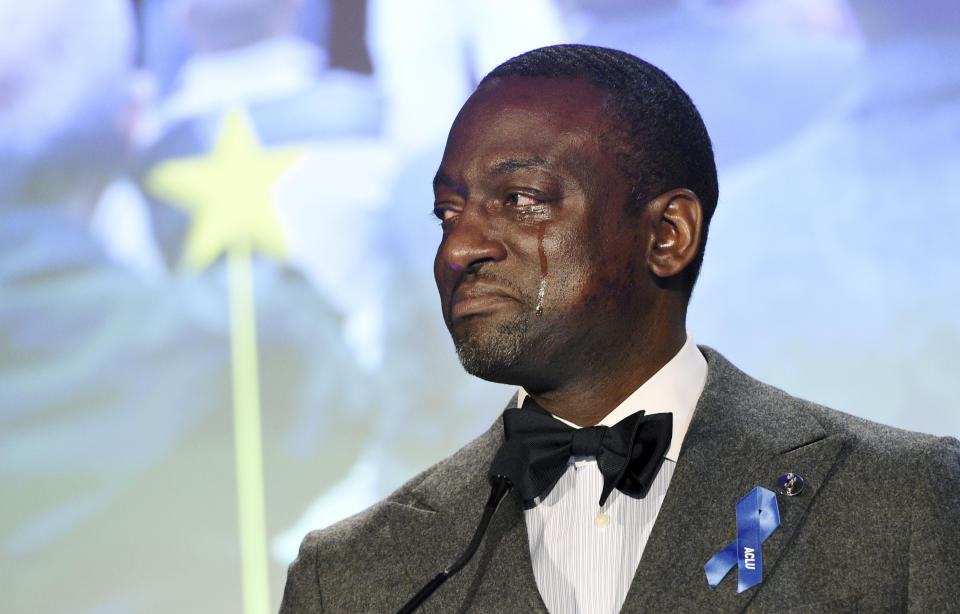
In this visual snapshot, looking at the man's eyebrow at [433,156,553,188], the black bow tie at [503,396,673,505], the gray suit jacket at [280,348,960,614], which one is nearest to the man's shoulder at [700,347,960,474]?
the gray suit jacket at [280,348,960,614]

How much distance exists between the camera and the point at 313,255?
10.0ft

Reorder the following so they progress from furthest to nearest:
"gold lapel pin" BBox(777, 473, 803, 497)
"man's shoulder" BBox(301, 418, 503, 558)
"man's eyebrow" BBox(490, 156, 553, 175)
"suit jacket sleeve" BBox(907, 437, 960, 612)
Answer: "man's shoulder" BBox(301, 418, 503, 558) → "man's eyebrow" BBox(490, 156, 553, 175) → "gold lapel pin" BBox(777, 473, 803, 497) → "suit jacket sleeve" BBox(907, 437, 960, 612)

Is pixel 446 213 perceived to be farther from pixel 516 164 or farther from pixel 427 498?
pixel 427 498

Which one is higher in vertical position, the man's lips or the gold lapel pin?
the man's lips

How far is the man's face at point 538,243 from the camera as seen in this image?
5.25ft

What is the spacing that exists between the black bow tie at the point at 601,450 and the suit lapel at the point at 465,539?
0.06 m

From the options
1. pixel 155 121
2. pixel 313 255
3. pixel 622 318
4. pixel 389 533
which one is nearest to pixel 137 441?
pixel 313 255

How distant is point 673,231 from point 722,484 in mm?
389

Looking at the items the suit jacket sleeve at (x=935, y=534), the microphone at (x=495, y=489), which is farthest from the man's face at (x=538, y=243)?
the suit jacket sleeve at (x=935, y=534)

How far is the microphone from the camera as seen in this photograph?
1.47 metres

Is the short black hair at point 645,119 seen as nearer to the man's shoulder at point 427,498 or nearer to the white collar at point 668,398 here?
the white collar at point 668,398

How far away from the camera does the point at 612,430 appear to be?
1.63 m

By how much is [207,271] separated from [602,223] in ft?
5.51

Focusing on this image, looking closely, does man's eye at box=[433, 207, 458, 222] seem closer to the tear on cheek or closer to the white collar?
the tear on cheek
